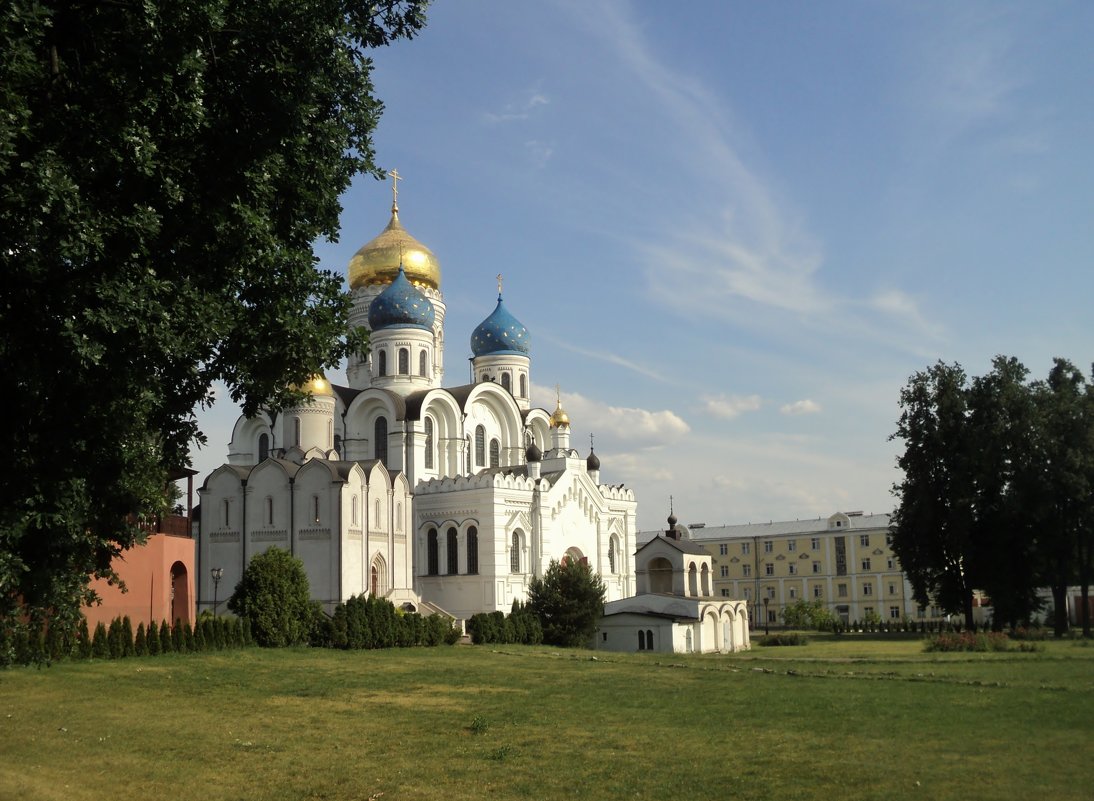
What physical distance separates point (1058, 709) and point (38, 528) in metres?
12.0

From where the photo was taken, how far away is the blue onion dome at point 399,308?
44.1m

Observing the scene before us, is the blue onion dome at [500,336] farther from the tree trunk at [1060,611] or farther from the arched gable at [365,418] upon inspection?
the tree trunk at [1060,611]

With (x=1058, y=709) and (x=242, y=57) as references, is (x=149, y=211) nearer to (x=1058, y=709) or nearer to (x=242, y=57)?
(x=242, y=57)

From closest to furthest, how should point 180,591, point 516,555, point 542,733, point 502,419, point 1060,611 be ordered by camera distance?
point 542,733 → point 180,591 → point 1060,611 → point 516,555 → point 502,419

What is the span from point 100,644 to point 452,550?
731 inches

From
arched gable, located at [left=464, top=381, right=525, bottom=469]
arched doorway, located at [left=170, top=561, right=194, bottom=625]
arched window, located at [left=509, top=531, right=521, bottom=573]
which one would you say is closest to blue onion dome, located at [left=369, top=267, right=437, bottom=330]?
arched gable, located at [left=464, top=381, right=525, bottom=469]

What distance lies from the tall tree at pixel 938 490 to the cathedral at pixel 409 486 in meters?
11.7

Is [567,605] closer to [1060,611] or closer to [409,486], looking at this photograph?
[409,486]

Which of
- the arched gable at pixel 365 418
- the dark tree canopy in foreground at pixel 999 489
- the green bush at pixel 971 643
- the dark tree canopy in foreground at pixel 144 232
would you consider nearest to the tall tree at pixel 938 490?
the dark tree canopy in foreground at pixel 999 489

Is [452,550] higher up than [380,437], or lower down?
lower down

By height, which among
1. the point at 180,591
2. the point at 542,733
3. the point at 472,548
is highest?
the point at 472,548

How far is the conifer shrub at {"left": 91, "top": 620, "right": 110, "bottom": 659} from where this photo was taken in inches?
858

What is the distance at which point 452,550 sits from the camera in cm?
3962

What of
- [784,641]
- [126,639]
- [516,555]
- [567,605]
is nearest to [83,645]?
[126,639]
